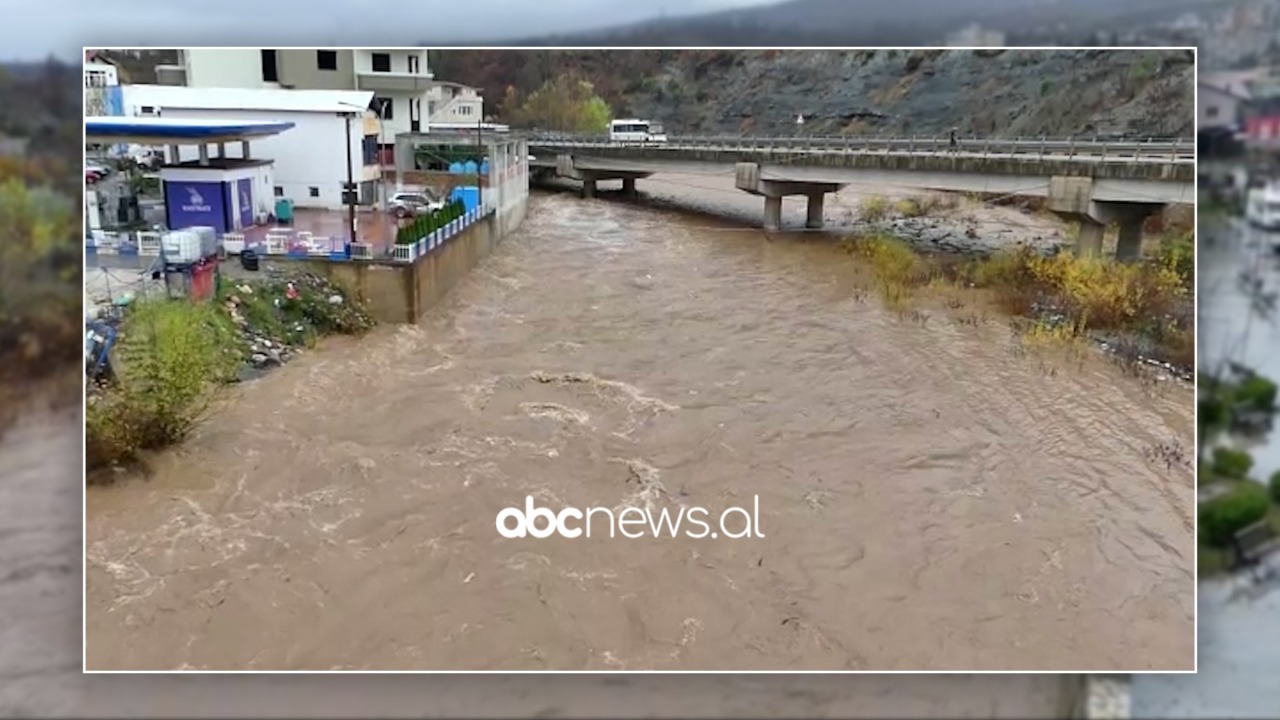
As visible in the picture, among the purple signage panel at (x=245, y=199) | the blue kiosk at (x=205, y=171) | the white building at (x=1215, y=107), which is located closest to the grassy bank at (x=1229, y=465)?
the white building at (x=1215, y=107)

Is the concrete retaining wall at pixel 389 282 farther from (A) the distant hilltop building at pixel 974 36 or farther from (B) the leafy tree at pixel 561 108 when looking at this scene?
(A) the distant hilltop building at pixel 974 36

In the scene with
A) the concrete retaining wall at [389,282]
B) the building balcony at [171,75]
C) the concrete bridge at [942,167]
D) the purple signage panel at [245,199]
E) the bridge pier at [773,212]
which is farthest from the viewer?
the bridge pier at [773,212]

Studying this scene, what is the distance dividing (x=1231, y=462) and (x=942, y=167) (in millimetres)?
A: 5612

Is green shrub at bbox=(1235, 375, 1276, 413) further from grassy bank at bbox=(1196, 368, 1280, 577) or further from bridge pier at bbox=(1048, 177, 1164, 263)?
bridge pier at bbox=(1048, 177, 1164, 263)

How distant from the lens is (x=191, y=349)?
5.49 meters

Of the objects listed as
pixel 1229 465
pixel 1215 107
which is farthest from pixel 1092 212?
pixel 1229 465

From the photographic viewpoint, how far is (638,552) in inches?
176

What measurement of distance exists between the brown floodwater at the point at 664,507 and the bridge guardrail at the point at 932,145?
209cm

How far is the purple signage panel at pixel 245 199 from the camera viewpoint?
776 cm

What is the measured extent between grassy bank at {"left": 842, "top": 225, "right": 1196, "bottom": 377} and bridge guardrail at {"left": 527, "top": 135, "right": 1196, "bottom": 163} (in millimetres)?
956

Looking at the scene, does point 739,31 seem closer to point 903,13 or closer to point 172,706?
point 903,13

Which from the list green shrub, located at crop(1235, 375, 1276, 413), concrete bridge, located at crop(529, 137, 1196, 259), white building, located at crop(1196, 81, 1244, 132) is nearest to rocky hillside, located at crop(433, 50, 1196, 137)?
concrete bridge, located at crop(529, 137, 1196, 259)

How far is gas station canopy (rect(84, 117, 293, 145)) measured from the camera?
21.3 ft

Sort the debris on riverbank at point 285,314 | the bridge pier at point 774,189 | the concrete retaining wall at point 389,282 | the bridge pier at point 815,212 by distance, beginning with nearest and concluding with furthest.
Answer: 1. the debris on riverbank at point 285,314
2. the concrete retaining wall at point 389,282
3. the bridge pier at point 815,212
4. the bridge pier at point 774,189
